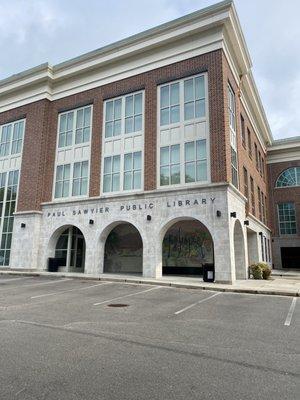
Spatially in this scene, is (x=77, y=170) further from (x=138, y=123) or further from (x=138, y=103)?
(x=138, y=103)

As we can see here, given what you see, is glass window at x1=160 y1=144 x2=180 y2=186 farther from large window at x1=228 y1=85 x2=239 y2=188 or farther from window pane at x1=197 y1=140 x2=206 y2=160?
large window at x1=228 y1=85 x2=239 y2=188

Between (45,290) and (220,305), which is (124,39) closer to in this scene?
(45,290)

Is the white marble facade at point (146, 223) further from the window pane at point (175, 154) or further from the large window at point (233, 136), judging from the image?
the window pane at point (175, 154)

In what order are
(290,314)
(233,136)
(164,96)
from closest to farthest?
(290,314) < (164,96) < (233,136)

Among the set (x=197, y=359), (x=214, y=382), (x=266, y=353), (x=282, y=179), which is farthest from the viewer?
(x=282, y=179)

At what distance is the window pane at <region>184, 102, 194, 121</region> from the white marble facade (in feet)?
15.2

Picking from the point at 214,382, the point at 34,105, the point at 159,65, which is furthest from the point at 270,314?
the point at 34,105

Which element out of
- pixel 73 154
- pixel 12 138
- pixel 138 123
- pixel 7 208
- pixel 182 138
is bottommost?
pixel 7 208

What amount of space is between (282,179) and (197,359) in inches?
1436

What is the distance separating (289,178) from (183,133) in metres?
22.9

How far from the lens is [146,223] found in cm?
1945

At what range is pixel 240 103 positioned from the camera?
2441cm

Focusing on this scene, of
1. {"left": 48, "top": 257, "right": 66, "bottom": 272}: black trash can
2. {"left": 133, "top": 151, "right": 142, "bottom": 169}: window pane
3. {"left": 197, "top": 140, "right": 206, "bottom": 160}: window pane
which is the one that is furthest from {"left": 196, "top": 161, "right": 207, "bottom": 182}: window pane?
{"left": 48, "top": 257, "right": 66, "bottom": 272}: black trash can

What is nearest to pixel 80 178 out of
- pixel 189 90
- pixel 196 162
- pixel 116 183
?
pixel 116 183
